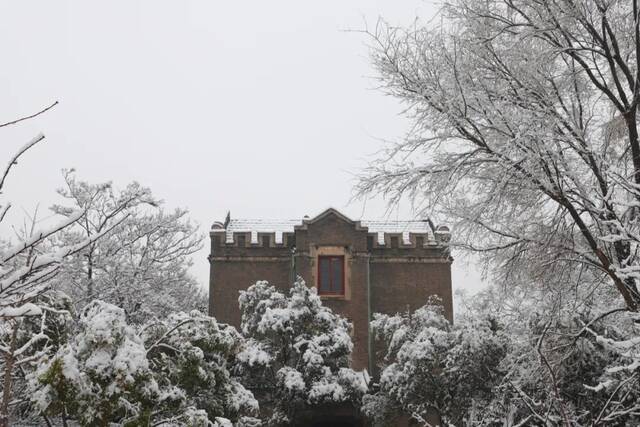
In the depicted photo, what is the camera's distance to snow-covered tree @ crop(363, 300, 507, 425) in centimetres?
1327

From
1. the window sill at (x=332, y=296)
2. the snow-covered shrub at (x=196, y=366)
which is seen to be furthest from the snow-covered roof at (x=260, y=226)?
the snow-covered shrub at (x=196, y=366)

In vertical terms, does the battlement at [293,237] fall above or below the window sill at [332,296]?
above

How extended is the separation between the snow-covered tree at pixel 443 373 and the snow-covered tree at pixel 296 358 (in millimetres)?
754

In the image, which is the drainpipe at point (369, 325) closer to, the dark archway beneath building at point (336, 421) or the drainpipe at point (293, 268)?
the dark archway beneath building at point (336, 421)

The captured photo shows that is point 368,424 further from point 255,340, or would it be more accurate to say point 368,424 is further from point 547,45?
point 547,45

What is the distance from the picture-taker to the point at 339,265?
2184 cm

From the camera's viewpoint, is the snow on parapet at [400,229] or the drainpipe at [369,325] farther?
the snow on parapet at [400,229]

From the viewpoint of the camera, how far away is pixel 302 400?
48.8ft

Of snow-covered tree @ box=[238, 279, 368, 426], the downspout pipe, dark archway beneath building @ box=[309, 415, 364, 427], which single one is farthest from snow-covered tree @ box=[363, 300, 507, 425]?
the downspout pipe

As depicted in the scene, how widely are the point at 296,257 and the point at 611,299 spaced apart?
12.9m

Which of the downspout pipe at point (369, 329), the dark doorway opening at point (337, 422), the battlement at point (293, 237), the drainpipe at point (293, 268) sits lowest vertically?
the dark doorway opening at point (337, 422)

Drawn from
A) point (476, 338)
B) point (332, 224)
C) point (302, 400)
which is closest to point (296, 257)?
point (332, 224)

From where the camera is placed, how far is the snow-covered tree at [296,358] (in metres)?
14.5

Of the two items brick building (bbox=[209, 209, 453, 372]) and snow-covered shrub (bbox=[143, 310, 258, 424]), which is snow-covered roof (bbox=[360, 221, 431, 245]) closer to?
brick building (bbox=[209, 209, 453, 372])
